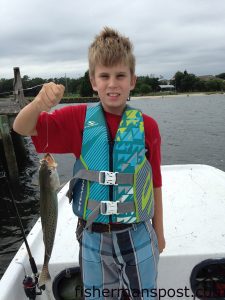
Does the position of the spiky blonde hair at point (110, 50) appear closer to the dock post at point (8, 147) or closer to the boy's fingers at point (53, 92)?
the boy's fingers at point (53, 92)

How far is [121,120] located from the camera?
289 cm

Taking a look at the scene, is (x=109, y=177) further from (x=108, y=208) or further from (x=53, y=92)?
(x=53, y=92)

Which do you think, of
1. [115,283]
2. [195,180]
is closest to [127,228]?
[115,283]

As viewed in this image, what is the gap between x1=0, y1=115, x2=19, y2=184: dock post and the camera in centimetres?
1323

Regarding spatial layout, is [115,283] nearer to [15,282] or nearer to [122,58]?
[15,282]

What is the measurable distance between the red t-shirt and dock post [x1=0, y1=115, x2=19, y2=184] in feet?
35.5

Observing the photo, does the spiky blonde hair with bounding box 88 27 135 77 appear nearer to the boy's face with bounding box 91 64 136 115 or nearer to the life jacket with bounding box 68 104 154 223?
the boy's face with bounding box 91 64 136 115

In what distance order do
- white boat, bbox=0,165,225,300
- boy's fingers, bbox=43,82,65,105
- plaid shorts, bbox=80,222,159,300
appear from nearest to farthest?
boy's fingers, bbox=43,82,65,105 < plaid shorts, bbox=80,222,159,300 < white boat, bbox=0,165,225,300

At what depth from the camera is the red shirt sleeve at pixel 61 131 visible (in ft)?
8.85

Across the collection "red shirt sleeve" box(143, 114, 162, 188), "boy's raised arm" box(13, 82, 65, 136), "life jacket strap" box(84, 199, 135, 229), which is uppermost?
"boy's raised arm" box(13, 82, 65, 136)

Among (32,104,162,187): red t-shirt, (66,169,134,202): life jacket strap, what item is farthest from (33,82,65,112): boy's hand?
(66,169,134,202): life jacket strap

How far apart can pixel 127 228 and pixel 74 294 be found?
52.2 inches

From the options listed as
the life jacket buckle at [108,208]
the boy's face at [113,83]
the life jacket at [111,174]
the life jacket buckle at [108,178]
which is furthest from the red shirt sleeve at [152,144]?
the life jacket buckle at [108,208]

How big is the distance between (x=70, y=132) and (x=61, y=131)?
83 mm
